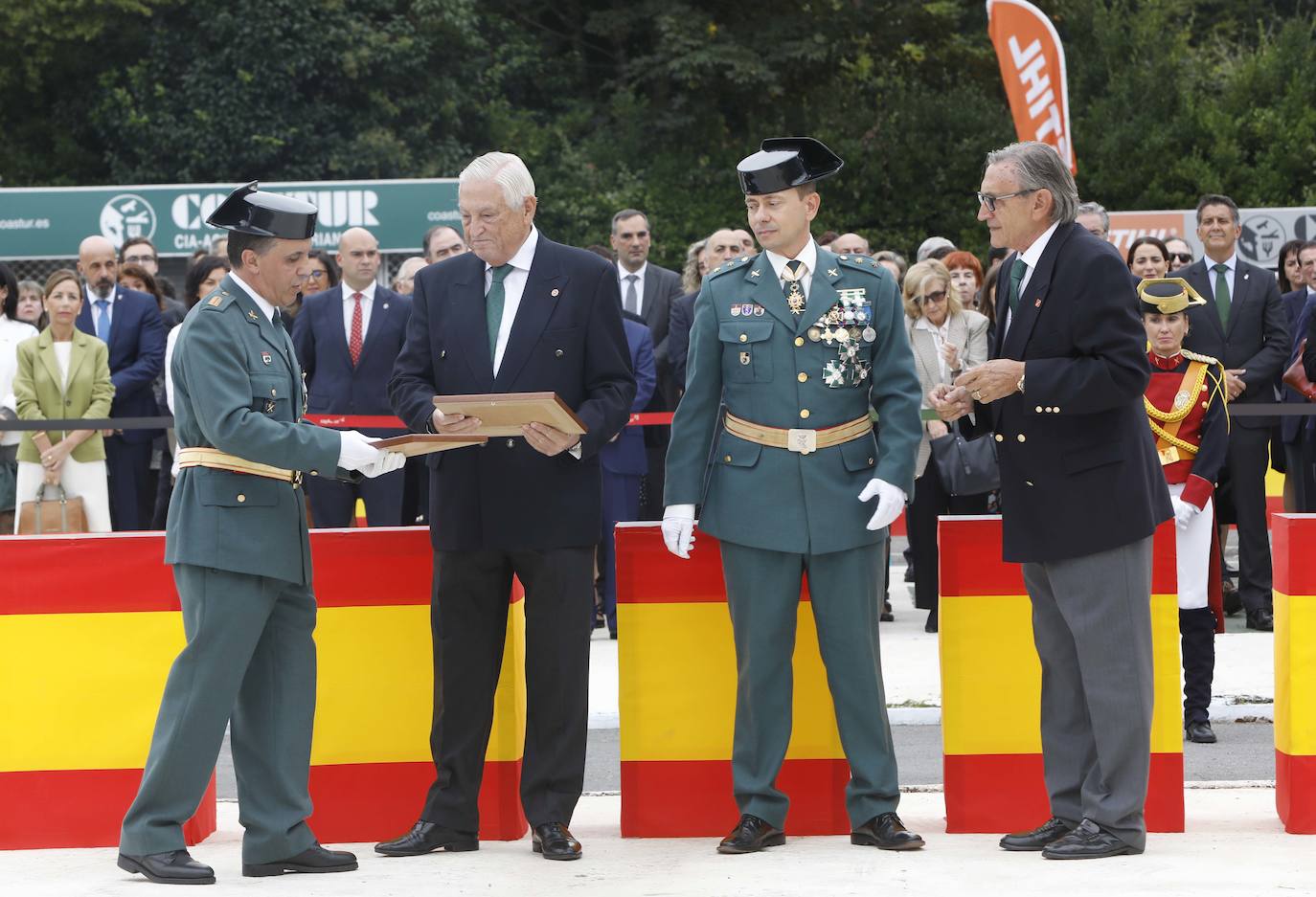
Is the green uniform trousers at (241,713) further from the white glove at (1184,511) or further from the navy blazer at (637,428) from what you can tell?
the navy blazer at (637,428)

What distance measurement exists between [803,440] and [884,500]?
0.32m

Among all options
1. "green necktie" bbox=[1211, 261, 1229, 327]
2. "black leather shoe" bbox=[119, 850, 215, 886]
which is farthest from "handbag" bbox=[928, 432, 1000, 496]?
"black leather shoe" bbox=[119, 850, 215, 886]

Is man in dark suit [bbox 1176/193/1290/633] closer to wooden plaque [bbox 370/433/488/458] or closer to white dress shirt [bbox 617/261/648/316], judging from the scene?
white dress shirt [bbox 617/261/648/316]

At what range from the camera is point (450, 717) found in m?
5.35

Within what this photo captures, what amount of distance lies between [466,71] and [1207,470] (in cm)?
2762

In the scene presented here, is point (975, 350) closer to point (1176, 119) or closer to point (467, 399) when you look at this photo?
point (467, 399)

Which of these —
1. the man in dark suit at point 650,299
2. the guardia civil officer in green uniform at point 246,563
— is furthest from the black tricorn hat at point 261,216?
the man in dark suit at point 650,299

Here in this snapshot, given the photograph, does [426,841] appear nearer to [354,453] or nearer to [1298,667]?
Result: [354,453]

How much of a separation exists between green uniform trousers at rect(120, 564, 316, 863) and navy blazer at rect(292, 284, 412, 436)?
418 cm

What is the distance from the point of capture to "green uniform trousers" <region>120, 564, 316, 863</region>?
5.01 m

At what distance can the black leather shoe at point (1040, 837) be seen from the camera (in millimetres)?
5242

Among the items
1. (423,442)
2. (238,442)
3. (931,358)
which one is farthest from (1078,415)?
(931,358)

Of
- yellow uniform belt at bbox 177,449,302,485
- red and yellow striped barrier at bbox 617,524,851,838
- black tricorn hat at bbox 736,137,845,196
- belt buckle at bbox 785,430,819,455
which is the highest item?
black tricorn hat at bbox 736,137,845,196

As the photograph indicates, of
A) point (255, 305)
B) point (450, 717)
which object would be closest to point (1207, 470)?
point (450, 717)
